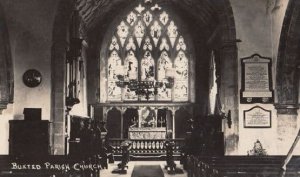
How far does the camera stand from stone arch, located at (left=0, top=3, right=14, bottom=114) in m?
10.9

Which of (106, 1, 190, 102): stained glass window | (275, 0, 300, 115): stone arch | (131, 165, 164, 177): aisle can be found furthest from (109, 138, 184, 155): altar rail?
(275, 0, 300, 115): stone arch

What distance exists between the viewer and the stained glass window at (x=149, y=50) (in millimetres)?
17969

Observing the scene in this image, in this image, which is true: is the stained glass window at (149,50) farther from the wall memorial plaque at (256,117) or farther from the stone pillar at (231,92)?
the wall memorial plaque at (256,117)

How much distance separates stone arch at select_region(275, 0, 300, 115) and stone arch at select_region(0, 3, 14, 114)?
593 centimetres

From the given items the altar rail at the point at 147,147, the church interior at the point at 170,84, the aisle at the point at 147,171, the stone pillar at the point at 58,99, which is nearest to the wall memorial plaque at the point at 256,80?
the church interior at the point at 170,84

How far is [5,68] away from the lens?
1095 cm

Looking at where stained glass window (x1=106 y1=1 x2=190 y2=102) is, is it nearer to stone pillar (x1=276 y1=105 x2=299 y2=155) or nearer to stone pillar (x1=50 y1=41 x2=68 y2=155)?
stone pillar (x1=50 y1=41 x2=68 y2=155)

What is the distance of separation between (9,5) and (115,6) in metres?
6.78

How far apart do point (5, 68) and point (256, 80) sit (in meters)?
5.62

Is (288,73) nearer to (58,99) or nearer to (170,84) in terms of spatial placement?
(170,84)

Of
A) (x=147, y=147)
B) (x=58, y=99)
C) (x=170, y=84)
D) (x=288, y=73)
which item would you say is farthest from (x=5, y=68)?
(x=147, y=147)

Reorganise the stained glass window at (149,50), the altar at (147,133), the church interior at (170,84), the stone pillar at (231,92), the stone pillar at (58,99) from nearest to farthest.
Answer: the church interior at (170,84)
the stone pillar at (58,99)
the stone pillar at (231,92)
the altar at (147,133)
the stained glass window at (149,50)

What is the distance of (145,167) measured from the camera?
13672 millimetres

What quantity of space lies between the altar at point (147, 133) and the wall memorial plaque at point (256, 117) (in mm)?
5654
